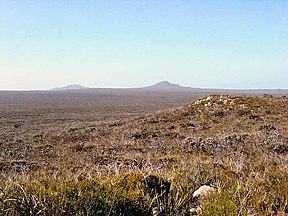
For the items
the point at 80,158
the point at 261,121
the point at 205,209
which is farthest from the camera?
the point at 261,121

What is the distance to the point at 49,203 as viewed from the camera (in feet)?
10.1

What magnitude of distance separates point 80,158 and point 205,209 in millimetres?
10282

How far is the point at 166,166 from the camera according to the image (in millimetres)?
7246

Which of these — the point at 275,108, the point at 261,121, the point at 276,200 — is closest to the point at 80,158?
the point at 276,200

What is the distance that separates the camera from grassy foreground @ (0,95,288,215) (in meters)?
3.14

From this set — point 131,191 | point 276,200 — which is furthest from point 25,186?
point 276,200

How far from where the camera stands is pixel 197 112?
1020 inches

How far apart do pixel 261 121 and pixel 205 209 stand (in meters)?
18.9

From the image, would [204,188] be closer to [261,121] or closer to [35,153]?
[35,153]

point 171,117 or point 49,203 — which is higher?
point 49,203

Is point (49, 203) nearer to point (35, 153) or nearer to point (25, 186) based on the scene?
point (25, 186)

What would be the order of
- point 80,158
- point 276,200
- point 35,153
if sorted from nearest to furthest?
point 276,200 → point 80,158 → point 35,153

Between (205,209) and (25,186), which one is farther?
(25,186)

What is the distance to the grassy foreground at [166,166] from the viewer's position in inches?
124
